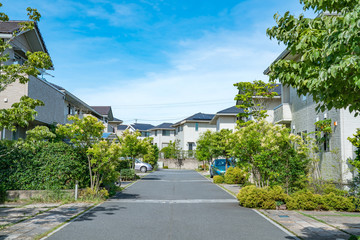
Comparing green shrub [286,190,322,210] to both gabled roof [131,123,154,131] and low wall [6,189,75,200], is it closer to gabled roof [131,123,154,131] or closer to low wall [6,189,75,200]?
low wall [6,189,75,200]

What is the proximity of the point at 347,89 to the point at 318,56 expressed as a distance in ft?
3.14

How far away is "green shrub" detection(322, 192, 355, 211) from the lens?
39.3 feet

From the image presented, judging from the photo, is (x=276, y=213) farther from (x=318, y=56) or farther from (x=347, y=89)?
(x=318, y=56)

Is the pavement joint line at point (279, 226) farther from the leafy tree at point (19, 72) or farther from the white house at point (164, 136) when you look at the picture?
the white house at point (164, 136)

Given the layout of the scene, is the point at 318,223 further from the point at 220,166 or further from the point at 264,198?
the point at 220,166

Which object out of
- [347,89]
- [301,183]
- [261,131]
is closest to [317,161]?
[301,183]

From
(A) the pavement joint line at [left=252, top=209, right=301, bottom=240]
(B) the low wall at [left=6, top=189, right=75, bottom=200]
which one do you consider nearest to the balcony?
(A) the pavement joint line at [left=252, top=209, right=301, bottom=240]

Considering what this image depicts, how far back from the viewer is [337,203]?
473 inches

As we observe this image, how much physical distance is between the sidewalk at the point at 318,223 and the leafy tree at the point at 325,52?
3.86 m

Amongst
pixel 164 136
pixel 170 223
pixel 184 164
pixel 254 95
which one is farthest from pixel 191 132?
pixel 170 223

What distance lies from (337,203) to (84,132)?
10.2 meters

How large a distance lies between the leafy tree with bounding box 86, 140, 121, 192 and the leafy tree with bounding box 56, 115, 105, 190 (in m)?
0.14

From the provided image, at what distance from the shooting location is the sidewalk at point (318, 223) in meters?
8.30

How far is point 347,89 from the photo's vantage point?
5668 mm
